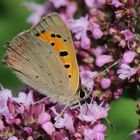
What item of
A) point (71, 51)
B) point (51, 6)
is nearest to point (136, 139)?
point (71, 51)

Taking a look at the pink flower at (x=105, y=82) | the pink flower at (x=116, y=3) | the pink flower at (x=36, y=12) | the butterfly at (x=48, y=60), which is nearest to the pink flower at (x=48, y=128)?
the butterfly at (x=48, y=60)

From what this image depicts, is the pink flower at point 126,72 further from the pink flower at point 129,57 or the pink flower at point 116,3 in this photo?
the pink flower at point 116,3

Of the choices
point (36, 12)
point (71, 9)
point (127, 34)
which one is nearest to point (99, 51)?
point (127, 34)

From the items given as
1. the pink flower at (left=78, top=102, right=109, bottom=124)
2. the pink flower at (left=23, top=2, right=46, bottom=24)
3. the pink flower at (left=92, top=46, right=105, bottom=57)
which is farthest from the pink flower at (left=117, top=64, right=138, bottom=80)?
the pink flower at (left=23, top=2, right=46, bottom=24)

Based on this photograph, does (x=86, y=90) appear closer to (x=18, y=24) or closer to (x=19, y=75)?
(x=19, y=75)

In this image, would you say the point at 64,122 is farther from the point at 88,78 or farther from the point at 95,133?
the point at 88,78
